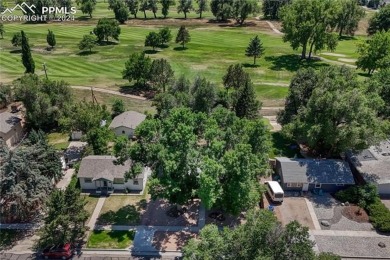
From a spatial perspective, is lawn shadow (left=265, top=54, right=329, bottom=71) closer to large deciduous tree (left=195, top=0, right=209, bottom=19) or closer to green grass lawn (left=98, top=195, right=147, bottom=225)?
large deciduous tree (left=195, top=0, right=209, bottom=19)

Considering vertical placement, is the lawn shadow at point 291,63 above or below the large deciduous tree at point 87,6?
below

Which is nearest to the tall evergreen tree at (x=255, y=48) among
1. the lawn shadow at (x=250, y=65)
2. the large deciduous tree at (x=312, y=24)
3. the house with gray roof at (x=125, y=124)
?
the lawn shadow at (x=250, y=65)

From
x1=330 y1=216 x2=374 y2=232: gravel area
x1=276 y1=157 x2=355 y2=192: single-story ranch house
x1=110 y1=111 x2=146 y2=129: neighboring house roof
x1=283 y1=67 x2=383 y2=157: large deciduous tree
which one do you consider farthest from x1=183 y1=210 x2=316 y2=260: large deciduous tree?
x1=110 y1=111 x2=146 y2=129: neighboring house roof

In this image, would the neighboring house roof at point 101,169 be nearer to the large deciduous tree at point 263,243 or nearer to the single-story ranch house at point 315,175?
the single-story ranch house at point 315,175

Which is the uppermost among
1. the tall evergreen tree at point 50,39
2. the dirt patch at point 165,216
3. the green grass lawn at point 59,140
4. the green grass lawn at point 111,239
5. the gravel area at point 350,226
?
the tall evergreen tree at point 50,39

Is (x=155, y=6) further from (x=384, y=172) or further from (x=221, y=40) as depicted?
(x=384, y=172)

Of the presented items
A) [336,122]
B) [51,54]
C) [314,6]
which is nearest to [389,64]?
[314,6]
